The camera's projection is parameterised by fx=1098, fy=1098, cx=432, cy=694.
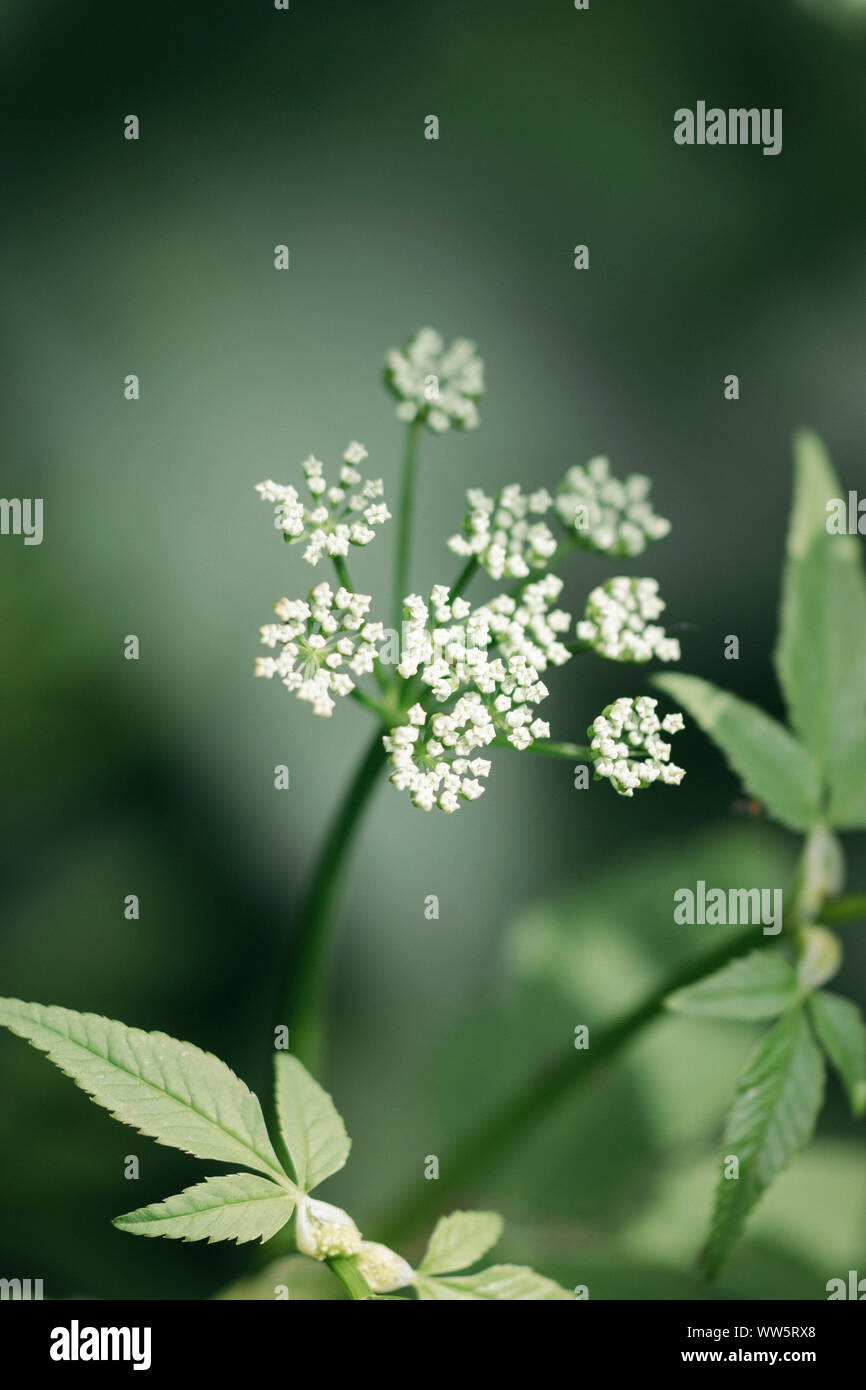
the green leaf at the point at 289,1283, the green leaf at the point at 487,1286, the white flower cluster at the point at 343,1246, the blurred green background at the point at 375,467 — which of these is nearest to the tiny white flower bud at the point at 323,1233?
the white flower cluster at the point at 343,1246

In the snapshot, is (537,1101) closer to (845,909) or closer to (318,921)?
(318,921)

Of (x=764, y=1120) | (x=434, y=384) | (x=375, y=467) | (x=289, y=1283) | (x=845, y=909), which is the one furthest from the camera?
(x=375, y=467)

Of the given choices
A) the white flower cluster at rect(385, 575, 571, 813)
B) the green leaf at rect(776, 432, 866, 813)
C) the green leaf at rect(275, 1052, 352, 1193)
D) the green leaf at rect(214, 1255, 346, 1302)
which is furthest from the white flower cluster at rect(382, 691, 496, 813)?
the green leaf at rect(214, 1255, 346, 1302)

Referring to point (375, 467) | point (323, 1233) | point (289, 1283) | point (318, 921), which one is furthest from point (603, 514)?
point (289, 1283)

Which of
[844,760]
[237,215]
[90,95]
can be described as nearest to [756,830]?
[844,760]

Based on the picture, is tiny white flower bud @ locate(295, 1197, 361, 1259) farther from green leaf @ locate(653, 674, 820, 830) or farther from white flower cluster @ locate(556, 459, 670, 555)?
white flower cluster @ locate(556, 459, 670, 555)
